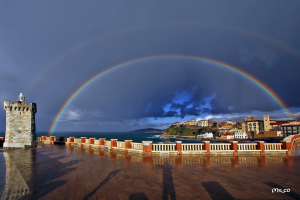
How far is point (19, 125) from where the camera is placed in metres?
24.8

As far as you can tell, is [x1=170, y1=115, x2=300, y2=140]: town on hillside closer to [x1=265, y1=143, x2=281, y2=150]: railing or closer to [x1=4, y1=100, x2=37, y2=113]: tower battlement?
[x1=265, y1=143, x2=281, y2=150]: railing

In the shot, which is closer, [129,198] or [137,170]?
[129,198]

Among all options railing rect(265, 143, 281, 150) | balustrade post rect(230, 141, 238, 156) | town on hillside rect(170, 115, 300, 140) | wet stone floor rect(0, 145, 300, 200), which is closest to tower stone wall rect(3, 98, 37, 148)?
wet stone floor rect(0, 145, 300, 200)

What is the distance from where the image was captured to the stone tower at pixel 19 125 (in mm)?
24141

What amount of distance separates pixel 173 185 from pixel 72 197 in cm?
439

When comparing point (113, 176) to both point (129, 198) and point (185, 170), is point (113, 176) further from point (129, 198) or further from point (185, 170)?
point (185, 170)

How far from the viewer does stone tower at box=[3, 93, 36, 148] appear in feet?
79.2

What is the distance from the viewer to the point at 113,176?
9.41m

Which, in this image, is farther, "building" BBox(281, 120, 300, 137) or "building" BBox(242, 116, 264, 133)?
"building" BBox(242, 116, 264, 133)

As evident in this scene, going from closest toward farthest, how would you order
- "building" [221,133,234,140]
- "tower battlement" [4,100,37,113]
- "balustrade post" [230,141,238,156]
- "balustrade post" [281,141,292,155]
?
1. "balustrade post" [230,141,238,156]
2. "balustrade post" [281,141,292,155]
3. "tower battlement" [4,100,37,113]
4. "building" [221,133,234,140]

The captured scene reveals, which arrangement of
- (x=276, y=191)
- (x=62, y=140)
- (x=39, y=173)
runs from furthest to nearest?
(x=62, y=140)
(x=39, y=173)
(x=276, y=191)

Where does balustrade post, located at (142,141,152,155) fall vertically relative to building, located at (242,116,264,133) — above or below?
above

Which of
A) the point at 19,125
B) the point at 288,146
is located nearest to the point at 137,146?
the point at 288,146

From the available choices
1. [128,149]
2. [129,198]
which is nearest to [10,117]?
[128,149]
